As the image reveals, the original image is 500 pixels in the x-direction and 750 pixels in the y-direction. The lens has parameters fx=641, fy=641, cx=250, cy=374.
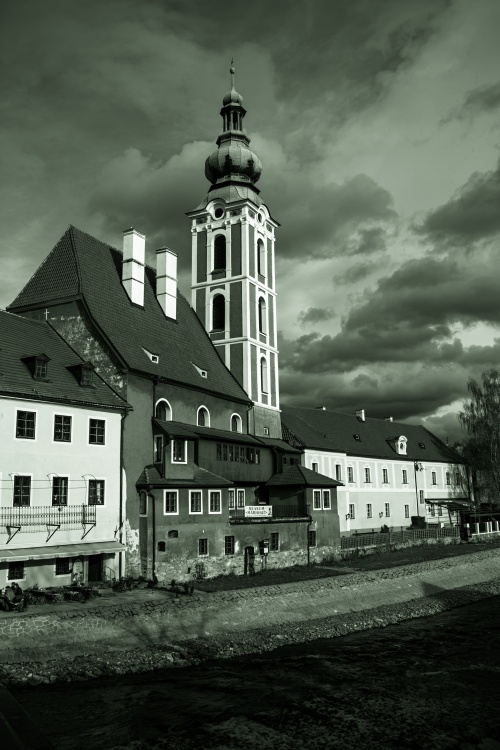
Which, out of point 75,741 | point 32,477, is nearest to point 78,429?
point 32,477

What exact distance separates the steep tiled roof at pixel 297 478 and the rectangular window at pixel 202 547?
927 centimetres

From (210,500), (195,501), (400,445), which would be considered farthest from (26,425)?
(400,445)

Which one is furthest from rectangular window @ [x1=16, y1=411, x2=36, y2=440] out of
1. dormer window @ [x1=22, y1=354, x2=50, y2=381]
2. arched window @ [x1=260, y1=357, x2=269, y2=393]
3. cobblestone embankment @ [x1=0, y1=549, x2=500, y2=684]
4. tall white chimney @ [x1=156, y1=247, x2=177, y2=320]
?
arched window @ [x1=260, y1=357, x2=269, y2=393]

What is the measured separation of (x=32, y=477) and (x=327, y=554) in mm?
21147

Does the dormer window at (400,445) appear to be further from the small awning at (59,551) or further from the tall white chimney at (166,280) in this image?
the small awning at (59,551)

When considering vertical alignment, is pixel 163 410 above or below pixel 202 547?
above

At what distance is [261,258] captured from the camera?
48.2 metres

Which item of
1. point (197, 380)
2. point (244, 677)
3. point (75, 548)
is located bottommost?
point (244, 677)

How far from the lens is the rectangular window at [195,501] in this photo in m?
31.7

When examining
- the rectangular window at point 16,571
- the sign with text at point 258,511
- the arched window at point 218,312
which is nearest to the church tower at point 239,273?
the arched window at point 218,312

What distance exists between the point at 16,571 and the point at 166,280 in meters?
20.5

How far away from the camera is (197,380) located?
3806 cm

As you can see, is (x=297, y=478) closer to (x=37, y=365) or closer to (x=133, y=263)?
(x=133, y=263)

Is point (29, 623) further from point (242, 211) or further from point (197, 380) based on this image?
point (242, 211)
